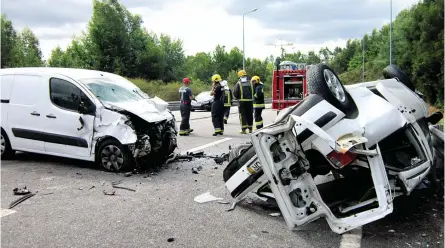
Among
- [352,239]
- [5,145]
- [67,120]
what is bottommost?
[352,239]

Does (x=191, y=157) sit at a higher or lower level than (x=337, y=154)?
lower

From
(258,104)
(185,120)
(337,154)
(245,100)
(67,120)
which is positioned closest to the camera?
(337,154)

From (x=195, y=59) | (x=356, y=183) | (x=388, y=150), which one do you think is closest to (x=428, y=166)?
(x=388, y=150)

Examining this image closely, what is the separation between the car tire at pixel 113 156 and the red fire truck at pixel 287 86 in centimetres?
997

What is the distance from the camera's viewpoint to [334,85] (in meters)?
4.13

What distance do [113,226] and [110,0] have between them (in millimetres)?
39294

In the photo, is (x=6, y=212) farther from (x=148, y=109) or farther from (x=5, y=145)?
(x=5, y=145)

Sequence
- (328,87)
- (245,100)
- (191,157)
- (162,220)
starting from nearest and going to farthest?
1. (328,87)
2. (162,220)
3. (191,157)
4. (245,100)

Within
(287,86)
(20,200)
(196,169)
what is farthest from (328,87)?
(287,86)

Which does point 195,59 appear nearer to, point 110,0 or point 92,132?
point 110,0

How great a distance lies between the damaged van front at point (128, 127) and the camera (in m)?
6.07

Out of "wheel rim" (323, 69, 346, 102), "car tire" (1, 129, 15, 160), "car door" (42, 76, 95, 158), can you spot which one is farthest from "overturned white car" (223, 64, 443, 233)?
"car tire" (1, 129, 15, 160)

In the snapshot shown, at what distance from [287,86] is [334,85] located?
11.6 meters

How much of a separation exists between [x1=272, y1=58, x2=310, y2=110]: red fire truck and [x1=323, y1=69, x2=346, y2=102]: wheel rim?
11.2 metres
